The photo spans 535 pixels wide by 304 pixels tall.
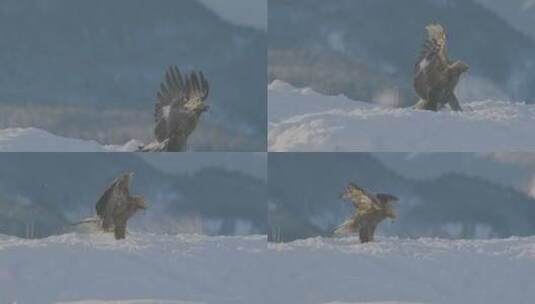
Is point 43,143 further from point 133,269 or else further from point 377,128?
point 377,128

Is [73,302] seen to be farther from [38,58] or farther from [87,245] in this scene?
[38,58]

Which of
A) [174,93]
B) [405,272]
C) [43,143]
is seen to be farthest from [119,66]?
[405,272]

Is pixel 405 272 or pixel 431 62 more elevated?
pixel 431 62

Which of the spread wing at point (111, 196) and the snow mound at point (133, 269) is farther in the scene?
the spread wing at point (111, 196)

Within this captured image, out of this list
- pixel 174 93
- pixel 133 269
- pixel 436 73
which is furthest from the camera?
pixel 436 73

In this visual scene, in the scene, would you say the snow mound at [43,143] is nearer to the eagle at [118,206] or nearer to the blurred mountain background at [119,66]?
the blurred mountain background at [119,66]

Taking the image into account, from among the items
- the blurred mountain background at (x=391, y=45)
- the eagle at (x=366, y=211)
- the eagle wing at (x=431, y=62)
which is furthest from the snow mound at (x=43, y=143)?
the eagle wing at (x=431, y=62)
